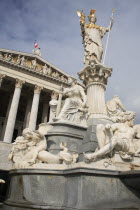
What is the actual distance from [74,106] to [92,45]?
3.92 metres

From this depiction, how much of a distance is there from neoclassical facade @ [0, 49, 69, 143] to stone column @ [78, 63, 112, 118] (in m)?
19.6

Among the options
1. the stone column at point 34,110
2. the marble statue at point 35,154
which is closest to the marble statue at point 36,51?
the stone column at point 34,110

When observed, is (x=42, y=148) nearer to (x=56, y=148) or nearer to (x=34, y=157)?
(x=34, y=157)

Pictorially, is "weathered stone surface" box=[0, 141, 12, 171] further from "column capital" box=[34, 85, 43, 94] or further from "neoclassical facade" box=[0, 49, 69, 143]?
"column capital" box=[34, 85, 43, 94]

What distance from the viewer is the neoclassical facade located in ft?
94.6

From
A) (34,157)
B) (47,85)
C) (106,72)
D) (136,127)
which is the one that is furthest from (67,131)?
(47,85)

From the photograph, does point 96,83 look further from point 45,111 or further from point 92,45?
point 45,111

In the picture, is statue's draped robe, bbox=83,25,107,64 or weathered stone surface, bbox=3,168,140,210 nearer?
weathered stone surface, bbox=3,168,140,210

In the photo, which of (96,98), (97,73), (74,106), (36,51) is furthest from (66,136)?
(36,51)

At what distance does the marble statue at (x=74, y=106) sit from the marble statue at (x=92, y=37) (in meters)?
2.46

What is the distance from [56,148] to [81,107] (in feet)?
5.95

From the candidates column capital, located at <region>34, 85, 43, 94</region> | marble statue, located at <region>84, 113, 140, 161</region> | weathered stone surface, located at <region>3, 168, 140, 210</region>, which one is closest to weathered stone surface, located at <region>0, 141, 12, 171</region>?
weathered stone surface, located at <region>3, 168, 140, 210</region>

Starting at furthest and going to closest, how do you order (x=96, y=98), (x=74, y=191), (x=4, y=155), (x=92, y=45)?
→ (x=4, y=155), (x=92, y=45), (x=96, y=98), (x=74, y=191)

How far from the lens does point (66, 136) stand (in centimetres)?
625
